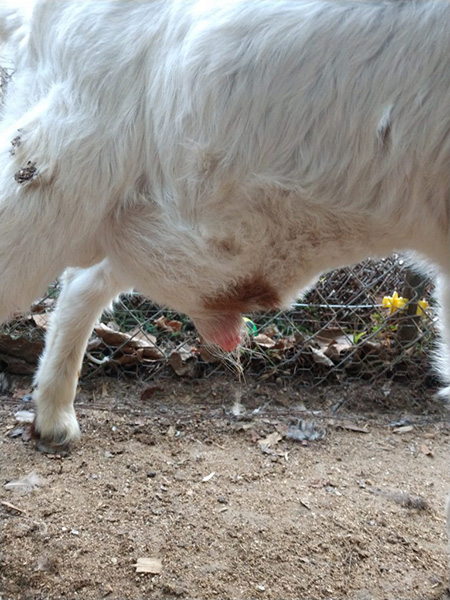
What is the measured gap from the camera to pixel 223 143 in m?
1.51

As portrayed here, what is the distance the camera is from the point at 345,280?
3643 millimetres

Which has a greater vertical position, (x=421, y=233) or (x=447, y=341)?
(x=421, y=233)

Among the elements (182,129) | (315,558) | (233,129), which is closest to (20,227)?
(182,129)

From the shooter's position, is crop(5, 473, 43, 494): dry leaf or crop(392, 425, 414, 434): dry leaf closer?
crop(5, 473, 43, 494): dry leaf

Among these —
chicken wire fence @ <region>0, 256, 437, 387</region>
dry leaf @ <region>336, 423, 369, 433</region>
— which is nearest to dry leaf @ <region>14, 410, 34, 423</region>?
chicken wire fence @ <region>0, 256, 437, 387</region>

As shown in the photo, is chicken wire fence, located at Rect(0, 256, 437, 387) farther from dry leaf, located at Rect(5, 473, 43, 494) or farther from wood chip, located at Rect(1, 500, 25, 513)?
wood chip, located at Rect(1, 500, 25, 513)

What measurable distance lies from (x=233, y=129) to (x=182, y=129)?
0.43 feet

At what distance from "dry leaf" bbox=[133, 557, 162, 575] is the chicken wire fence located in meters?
1.33

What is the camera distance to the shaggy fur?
4.66 ft

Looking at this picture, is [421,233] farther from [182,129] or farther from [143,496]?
[143,496]

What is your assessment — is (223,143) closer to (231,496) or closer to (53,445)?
(231,496)

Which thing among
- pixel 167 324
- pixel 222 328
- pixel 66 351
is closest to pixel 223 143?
pixel 222 328

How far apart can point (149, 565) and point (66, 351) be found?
1065mm

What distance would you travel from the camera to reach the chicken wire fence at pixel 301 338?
3375 millimetres
